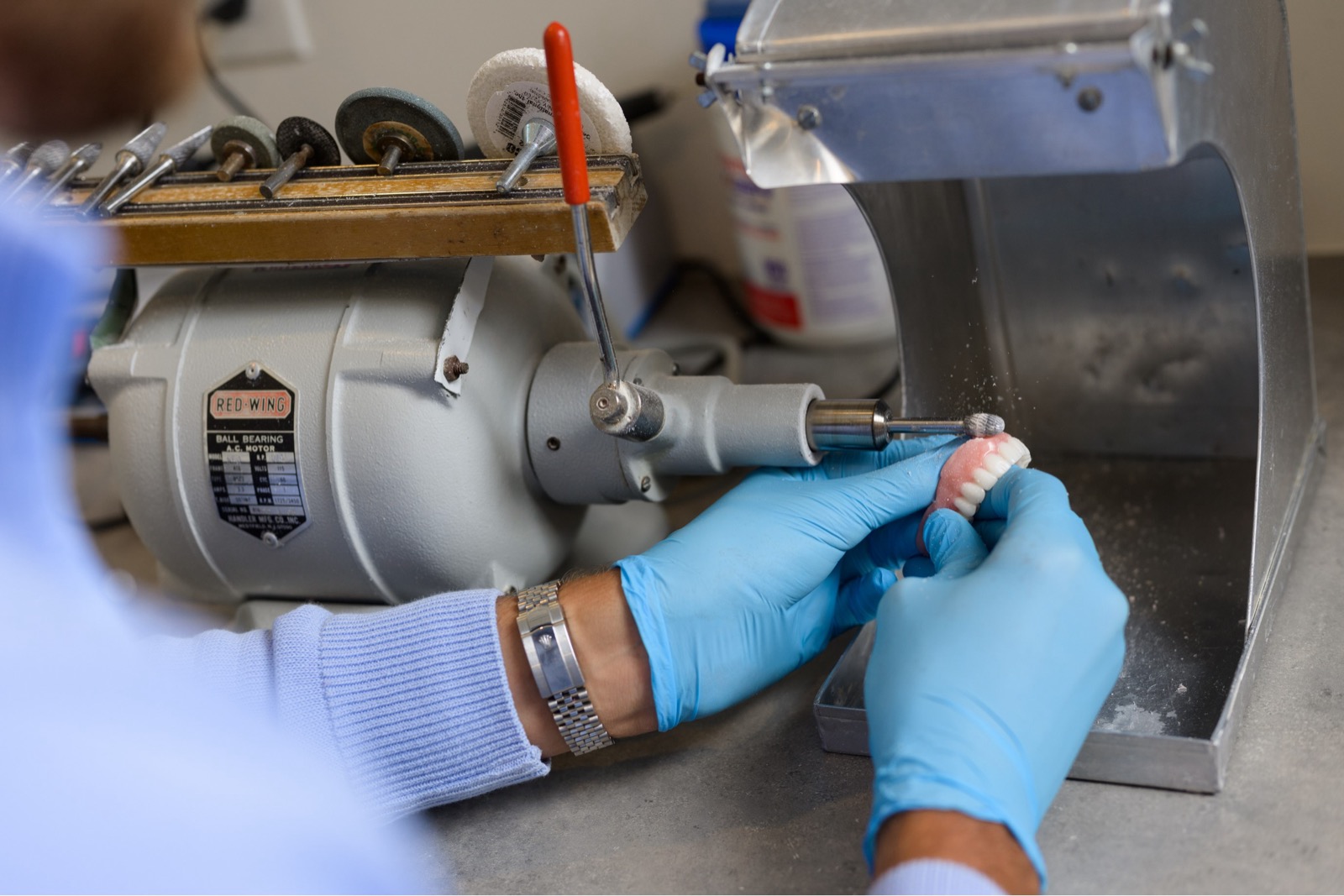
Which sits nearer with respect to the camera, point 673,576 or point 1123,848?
point 1123,848

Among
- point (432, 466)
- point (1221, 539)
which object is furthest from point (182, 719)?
point (1221, 539)

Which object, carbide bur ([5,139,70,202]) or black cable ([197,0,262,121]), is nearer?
carbide bur ([5,139,70,202])

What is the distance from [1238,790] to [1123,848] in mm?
95

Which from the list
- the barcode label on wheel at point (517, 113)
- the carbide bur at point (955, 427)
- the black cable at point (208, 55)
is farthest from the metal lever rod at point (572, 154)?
the black cable at point (208, 55)

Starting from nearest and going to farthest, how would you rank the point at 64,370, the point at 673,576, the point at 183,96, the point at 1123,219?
the point at 673,576, the point at 1123,219, the point at 64,370, the point at 183,96

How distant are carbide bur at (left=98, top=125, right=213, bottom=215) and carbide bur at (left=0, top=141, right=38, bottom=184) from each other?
4.0 inches

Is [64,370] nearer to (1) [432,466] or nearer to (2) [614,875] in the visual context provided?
(1) [432,466]

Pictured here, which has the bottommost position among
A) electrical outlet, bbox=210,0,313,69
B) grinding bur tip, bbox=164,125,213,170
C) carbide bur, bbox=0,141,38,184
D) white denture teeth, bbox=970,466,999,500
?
white denture teeth, bbox=970,466,999,500

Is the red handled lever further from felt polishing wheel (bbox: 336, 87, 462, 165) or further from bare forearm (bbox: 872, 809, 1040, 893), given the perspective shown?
bare forearm (bbox: 872, 809, 1040, 893)

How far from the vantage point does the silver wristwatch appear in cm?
86

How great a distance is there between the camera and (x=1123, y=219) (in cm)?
108

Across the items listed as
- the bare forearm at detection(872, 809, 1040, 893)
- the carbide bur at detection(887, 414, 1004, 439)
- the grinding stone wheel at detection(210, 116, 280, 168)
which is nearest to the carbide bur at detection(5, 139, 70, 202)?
the grinding stone wheel at detection(210, 116, 280, 168)

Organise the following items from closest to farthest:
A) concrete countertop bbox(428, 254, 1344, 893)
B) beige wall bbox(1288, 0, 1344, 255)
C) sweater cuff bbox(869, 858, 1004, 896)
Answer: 1. sweater cuff bbox(869, 858, 1004, 896)
2. concrete countertop bbox(428, 254, 1344, 893)
3. beige wall bbox(1288, 0, 1344, 255)

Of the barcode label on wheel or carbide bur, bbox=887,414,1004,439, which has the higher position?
the barcode label on wheel
